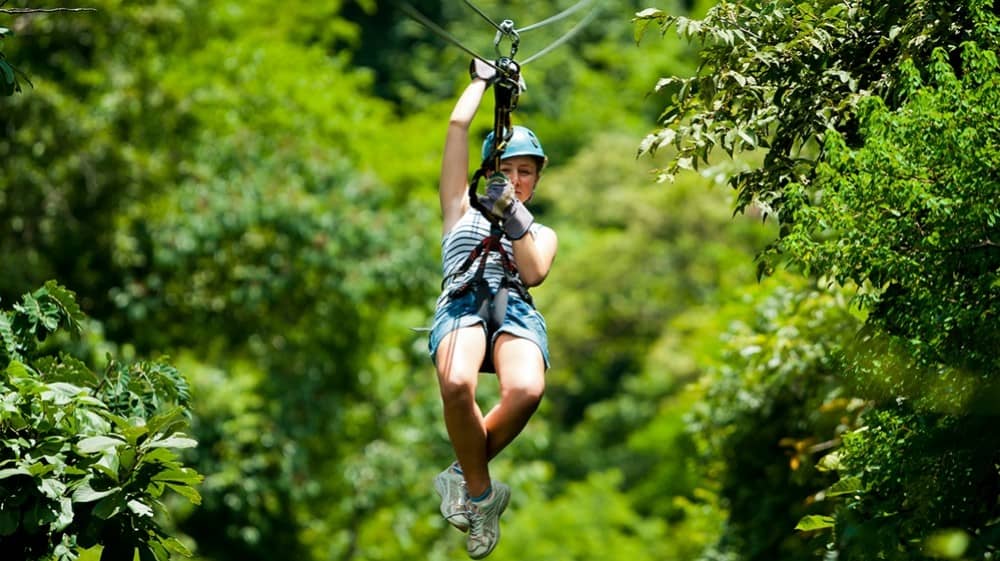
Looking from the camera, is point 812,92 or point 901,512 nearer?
point 901,512

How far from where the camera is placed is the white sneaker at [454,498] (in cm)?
532

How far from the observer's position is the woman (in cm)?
515

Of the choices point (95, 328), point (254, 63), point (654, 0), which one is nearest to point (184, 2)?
point (254, 63)

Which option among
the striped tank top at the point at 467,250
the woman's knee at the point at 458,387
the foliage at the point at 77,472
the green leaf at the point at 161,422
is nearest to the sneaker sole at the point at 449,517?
the woman's knee at the point at 458,387

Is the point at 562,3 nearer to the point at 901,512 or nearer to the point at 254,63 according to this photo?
the point at 254,63

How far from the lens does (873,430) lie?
15.5 feet

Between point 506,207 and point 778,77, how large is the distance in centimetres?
104

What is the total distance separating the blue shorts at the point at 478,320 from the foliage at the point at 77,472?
36.1 inches

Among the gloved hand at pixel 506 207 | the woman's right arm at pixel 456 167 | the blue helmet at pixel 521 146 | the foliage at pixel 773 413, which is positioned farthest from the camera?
the foliage at pixel 773 413

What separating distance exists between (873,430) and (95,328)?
34.4 ft

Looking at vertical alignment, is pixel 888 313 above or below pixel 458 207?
below

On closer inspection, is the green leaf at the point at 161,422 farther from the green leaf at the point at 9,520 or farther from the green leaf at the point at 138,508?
the green leaf at the point at 9,520

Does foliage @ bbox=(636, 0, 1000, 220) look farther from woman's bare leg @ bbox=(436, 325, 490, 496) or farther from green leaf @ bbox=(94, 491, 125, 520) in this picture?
green leaf @ bbox=(94, 491, 125, 520)

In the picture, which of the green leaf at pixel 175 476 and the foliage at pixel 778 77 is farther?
the foliage at pixel 778 77
